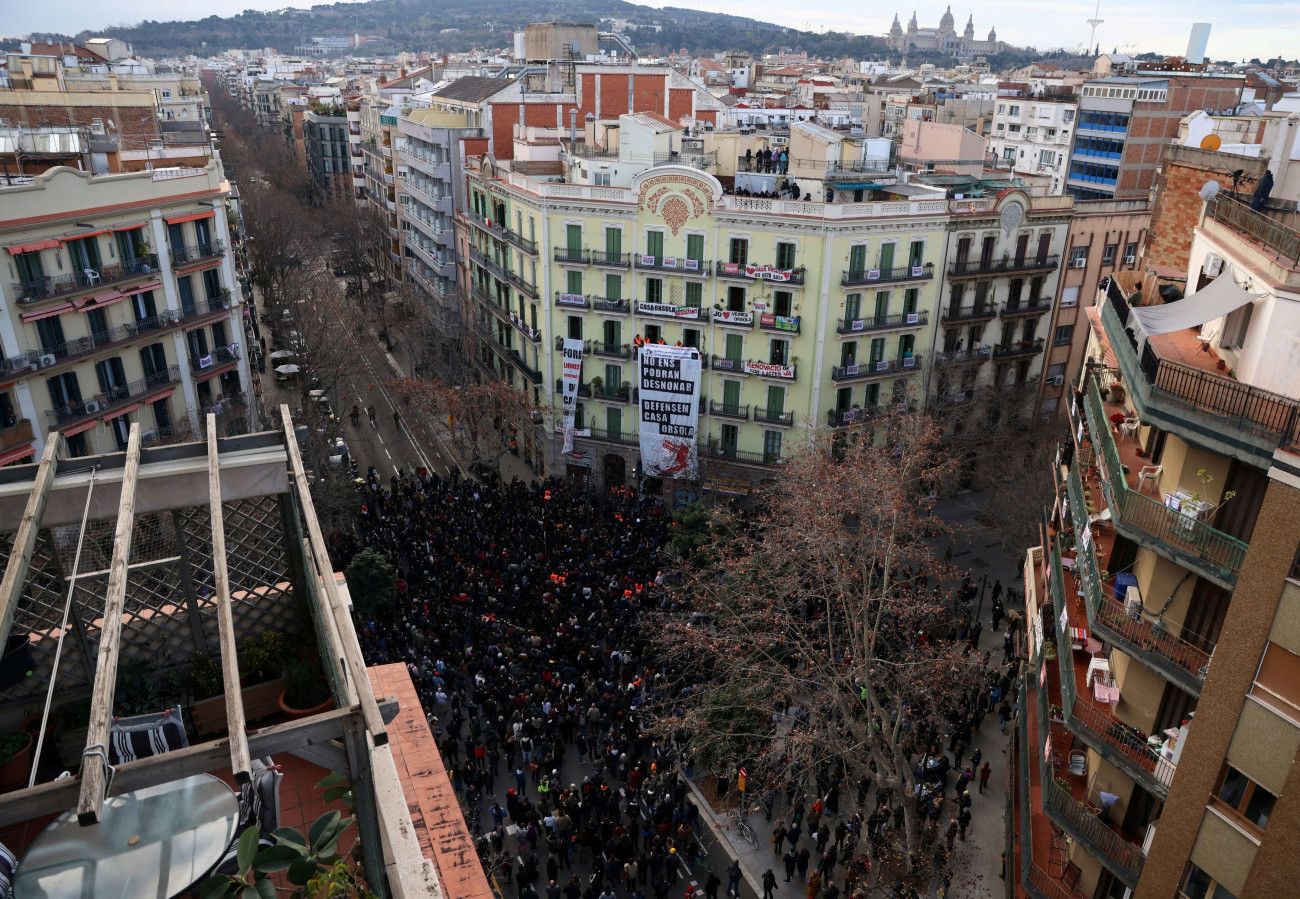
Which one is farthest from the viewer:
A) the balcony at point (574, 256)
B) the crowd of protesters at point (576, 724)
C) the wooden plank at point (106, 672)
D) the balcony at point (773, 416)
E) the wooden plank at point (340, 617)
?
the balcony at point (574, 256)

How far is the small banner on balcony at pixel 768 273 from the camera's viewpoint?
3675 centimetres

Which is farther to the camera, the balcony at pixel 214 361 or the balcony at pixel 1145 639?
the balcony at pixel 214 361

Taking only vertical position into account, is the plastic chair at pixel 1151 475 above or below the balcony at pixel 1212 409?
below

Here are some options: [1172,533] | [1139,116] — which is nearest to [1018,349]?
[1172,533]

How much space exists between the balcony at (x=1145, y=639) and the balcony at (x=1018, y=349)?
93.0ft

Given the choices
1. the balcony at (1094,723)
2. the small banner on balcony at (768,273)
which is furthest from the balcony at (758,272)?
the balcony at (1094,723)

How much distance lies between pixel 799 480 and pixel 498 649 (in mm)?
11815

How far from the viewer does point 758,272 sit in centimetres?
3731

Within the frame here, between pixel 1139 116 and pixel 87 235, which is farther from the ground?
pixel 1139 116

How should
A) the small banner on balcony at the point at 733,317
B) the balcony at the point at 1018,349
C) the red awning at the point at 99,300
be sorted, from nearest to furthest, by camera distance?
the red awning at the point at 99,300, the small banner on balcony at the point at 733,317, the balcony at the point at 1018,349

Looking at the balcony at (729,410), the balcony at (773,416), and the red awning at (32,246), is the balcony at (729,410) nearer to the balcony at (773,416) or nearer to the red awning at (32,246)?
the balcony at (773,416)

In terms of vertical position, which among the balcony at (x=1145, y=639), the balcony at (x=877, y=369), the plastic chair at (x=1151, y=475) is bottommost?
the balcony at (x=877, y=369)

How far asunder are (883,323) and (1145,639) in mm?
25718

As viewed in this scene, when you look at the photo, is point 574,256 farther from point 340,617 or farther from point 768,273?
point 340,617
